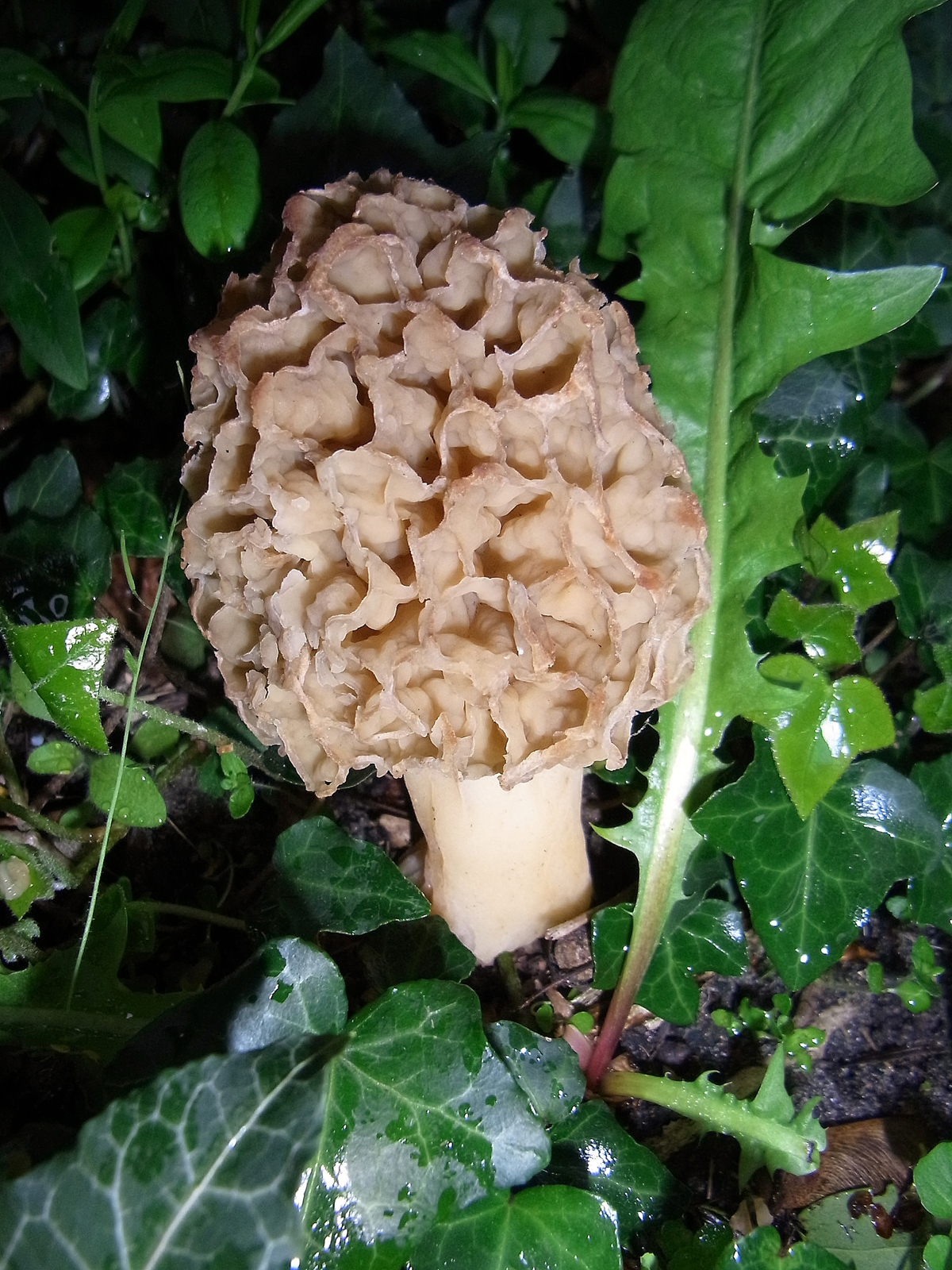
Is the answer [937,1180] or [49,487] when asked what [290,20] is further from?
[937,1180]

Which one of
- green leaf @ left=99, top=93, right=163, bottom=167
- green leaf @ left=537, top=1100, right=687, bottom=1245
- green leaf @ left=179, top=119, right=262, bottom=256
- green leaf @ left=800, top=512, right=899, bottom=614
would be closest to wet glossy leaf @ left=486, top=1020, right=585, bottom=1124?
green leaf @ left=537, top=1100, right=687, bottom=1245

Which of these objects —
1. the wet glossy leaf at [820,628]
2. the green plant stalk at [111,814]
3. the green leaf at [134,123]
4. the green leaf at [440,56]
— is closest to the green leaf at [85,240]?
the green leaf at [134,123]

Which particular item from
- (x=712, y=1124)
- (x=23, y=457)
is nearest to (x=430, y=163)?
(x=23, y=457)

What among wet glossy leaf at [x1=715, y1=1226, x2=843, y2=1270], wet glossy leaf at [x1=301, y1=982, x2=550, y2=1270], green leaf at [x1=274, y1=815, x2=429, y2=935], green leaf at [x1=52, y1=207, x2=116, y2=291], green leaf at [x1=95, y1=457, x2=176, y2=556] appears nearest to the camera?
wet glossy leaf at [x1=301, y1=982, x2=550, y2=1270]

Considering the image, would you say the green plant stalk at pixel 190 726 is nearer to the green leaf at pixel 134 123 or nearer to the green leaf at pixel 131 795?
the green leaf at pixel 131 795

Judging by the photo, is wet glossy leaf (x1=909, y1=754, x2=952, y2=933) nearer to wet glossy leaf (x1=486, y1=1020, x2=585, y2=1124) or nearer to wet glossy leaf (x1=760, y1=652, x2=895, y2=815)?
wet glossy leaf (x1=760, y1=652, x2=895, y2=815)

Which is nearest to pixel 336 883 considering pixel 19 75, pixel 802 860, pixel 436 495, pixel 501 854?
pixel 501 854
